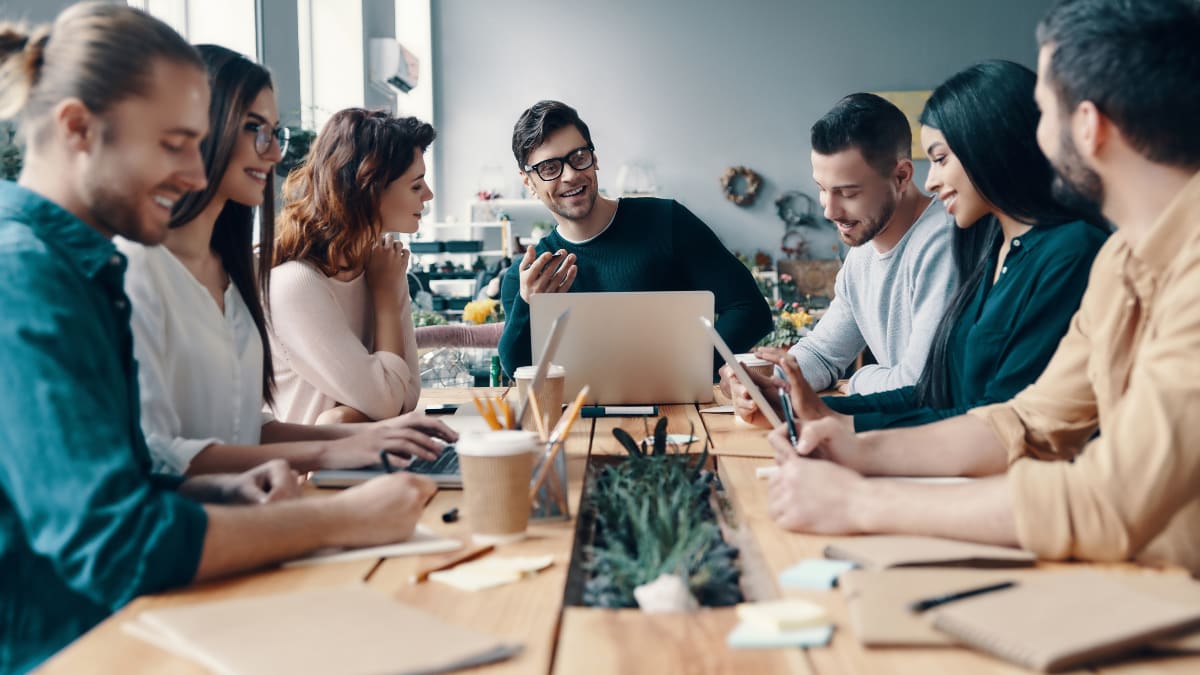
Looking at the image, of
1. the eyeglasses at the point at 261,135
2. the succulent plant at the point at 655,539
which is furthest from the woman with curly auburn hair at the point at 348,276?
the succulent plant at the point at 655,539

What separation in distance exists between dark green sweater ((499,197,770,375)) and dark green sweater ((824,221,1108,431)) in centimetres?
108

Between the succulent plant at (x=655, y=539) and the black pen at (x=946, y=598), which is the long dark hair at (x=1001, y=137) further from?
the black pen at (x=946, y=598)

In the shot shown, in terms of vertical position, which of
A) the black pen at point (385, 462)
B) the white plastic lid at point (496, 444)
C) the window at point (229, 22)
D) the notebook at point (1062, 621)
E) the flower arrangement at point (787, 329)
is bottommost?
the flower arrangement at point (787, 329)

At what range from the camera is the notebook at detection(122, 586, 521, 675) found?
0.84 metres

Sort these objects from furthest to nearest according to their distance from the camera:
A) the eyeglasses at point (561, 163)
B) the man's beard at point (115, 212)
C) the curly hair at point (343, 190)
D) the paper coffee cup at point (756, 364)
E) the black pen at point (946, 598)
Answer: the eyeglasses at point (561, 163)
the curly hair at point (343, 190)
the paper coffee cup at point (756, 364)
the man's beard at point (115, 212)
the black pen at point (946, 598)

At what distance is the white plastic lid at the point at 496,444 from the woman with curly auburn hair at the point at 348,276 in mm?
1115

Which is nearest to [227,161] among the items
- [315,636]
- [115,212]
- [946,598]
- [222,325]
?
[222,325]

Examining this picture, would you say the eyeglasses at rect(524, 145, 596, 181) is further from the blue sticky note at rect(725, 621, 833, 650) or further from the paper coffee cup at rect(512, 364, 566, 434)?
the blue sticky note at rect(725, 621, 833, 650)

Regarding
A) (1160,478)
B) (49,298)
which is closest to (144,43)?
(49,298)

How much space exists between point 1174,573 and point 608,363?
4.37 feet

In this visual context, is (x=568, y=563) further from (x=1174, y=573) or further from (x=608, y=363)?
(x=608, y=363)

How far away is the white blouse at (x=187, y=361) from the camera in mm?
1507

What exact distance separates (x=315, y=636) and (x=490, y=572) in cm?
25

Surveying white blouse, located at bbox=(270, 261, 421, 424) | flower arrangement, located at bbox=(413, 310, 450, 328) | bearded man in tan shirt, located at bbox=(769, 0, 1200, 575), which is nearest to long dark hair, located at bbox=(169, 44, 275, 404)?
white blouse, located at bbox=(270, 261, 421, 424)
